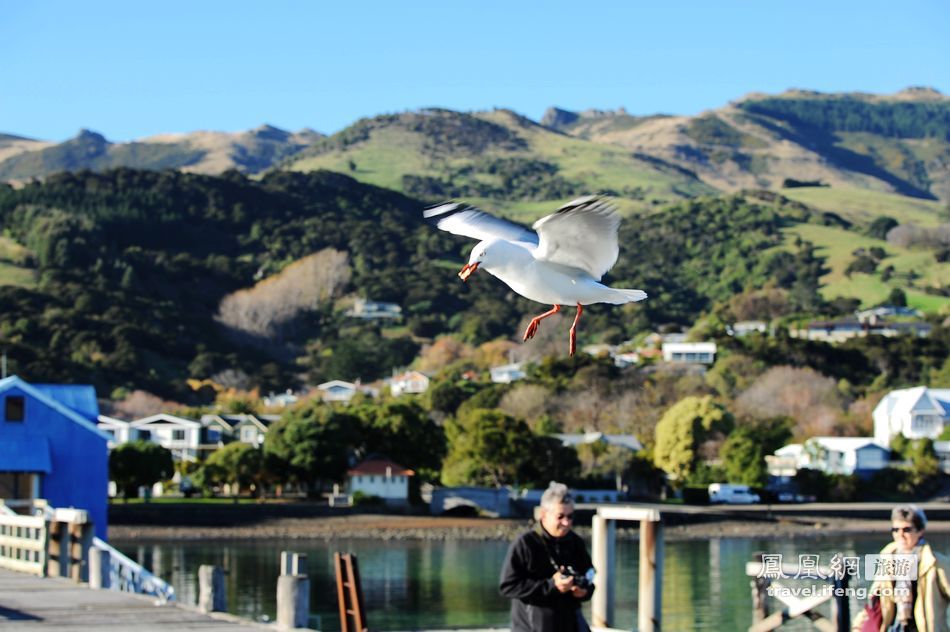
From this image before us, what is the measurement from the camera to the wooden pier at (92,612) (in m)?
15.3

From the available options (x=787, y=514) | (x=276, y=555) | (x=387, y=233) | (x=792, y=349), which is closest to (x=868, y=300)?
(x=792, y=349)

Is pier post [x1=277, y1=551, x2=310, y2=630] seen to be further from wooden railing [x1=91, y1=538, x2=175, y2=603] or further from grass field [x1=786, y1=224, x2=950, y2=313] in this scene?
grass field [x1=786, y1=224, x2=950, y2=313]

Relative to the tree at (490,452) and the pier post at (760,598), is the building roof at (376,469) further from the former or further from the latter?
the pier post at (760,598)

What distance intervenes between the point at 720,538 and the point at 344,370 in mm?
63368

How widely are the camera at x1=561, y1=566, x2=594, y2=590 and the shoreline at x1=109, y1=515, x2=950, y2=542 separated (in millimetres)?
51455

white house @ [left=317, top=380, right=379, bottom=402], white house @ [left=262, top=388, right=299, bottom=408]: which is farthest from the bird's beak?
white house @ [left=317, top=380, right=379, bottom=402]

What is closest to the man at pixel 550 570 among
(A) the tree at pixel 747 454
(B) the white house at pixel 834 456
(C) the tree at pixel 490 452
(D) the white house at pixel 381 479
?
(C) the tree at pixel 490 452

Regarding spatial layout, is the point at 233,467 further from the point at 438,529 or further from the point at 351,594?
the point at 351,594

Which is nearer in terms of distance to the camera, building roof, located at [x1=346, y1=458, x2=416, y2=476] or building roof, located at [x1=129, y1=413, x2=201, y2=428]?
building roof, located at [x1=346, y1=458, x2=416, y2=476]

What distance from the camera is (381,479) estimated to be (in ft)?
220

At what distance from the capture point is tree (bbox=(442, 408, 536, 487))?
66.9 meters

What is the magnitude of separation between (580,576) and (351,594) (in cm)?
830

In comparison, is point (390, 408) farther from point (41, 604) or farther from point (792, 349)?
point (41, 604)

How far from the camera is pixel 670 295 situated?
156250 mm
